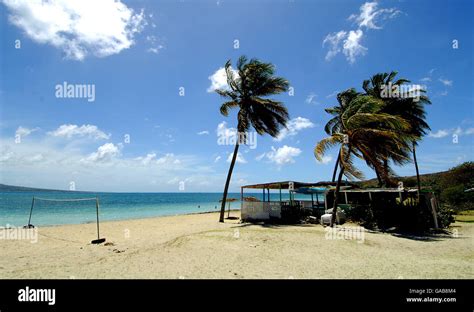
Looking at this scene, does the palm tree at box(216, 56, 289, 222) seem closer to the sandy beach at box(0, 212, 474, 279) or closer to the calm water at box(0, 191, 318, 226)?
the sandy beach at box(0, 212, 474, 279)

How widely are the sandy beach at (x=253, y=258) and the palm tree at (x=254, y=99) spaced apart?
8.55m

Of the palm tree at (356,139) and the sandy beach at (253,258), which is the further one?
the palm tree at (356,139)

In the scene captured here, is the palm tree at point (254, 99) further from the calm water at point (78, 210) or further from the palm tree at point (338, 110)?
the calm water at point (78, 210)

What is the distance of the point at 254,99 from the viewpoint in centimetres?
1758

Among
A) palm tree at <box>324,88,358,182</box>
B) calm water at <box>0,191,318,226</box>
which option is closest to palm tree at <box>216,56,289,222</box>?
palm tree at <box>324,88,358,182</box>

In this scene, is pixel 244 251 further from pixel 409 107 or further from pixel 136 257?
pixel 409 107

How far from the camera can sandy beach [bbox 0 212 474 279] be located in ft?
21.5

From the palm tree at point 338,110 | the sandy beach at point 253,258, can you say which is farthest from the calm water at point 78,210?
the palm tree at point 338,110

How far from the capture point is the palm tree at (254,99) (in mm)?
17578

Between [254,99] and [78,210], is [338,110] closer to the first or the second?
[254,99]

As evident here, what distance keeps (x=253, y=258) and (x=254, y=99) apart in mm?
11857

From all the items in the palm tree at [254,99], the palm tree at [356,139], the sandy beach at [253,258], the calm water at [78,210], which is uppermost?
the palm tree at [254,99]

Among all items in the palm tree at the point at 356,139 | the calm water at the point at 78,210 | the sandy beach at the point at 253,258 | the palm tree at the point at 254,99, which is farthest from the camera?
the calm water at the point at 78,210
